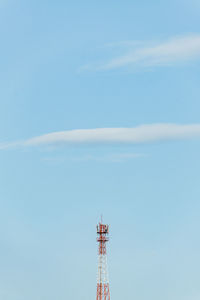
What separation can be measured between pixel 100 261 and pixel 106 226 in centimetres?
678

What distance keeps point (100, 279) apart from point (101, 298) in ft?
12.7

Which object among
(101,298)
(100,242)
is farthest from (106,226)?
(101,298)

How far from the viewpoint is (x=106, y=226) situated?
165 m

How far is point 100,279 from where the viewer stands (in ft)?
535

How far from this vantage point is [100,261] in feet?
533

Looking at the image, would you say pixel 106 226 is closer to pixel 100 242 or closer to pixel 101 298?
pixel 100 242

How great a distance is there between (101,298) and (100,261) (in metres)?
7.31

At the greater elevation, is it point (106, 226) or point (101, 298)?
point (106, 226)

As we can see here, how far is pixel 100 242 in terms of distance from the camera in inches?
6437

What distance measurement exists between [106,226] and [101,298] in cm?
1353
